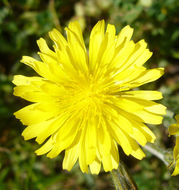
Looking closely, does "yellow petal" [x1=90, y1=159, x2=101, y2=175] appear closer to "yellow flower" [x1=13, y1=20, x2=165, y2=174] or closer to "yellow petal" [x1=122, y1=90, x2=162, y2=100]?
"yellow flower" [x1=13, y1=20, x2=165, y2=174]

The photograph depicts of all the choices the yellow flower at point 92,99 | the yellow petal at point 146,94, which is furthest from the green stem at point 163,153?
the yellow petal at point 146,94

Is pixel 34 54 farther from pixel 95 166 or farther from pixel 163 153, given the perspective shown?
pixel 163 153

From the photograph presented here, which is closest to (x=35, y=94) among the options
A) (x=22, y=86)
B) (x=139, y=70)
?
(x=22, y=86)

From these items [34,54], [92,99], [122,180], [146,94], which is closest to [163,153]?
[122,180]

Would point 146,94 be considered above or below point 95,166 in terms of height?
above

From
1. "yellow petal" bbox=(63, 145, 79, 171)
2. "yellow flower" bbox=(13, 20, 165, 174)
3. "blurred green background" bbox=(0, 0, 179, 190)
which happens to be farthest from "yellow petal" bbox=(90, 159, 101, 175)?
"blurred green background" bbox=(0, 0, 179, 190)

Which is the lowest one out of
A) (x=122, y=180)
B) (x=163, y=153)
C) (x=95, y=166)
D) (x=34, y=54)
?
(x=163, y=153)
